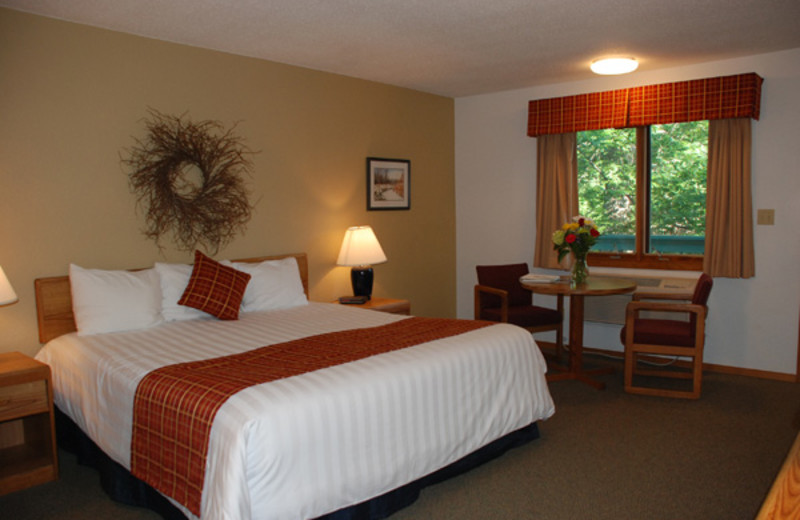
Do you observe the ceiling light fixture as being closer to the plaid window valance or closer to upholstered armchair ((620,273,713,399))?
the plaid window valance

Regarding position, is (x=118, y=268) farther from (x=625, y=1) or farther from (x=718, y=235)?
(x=718, y=235)

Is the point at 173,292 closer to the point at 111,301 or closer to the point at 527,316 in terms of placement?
the point at 111,301

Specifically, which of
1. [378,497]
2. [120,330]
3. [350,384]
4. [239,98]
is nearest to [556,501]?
[378,497]

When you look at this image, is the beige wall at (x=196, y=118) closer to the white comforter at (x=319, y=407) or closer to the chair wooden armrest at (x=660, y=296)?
the white comforter at (x=319, y=407)

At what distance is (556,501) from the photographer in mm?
2873

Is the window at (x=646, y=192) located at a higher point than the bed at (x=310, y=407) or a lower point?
higher

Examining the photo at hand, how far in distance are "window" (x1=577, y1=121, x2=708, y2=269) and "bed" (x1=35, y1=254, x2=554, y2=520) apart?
236cm

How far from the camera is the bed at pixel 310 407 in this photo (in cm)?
227

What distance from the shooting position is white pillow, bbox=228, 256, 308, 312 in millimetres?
4270

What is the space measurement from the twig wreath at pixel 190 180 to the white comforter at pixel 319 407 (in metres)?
0.76

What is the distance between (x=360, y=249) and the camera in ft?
16.5

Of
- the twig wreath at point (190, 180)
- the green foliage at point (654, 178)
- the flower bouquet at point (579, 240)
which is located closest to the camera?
the twig wreath at point (190, 180)

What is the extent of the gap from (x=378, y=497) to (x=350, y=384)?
1.81 ft

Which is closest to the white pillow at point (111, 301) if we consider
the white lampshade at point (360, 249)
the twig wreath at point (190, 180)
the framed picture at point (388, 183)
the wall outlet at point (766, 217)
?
the twig wreath at point (190, 180)
